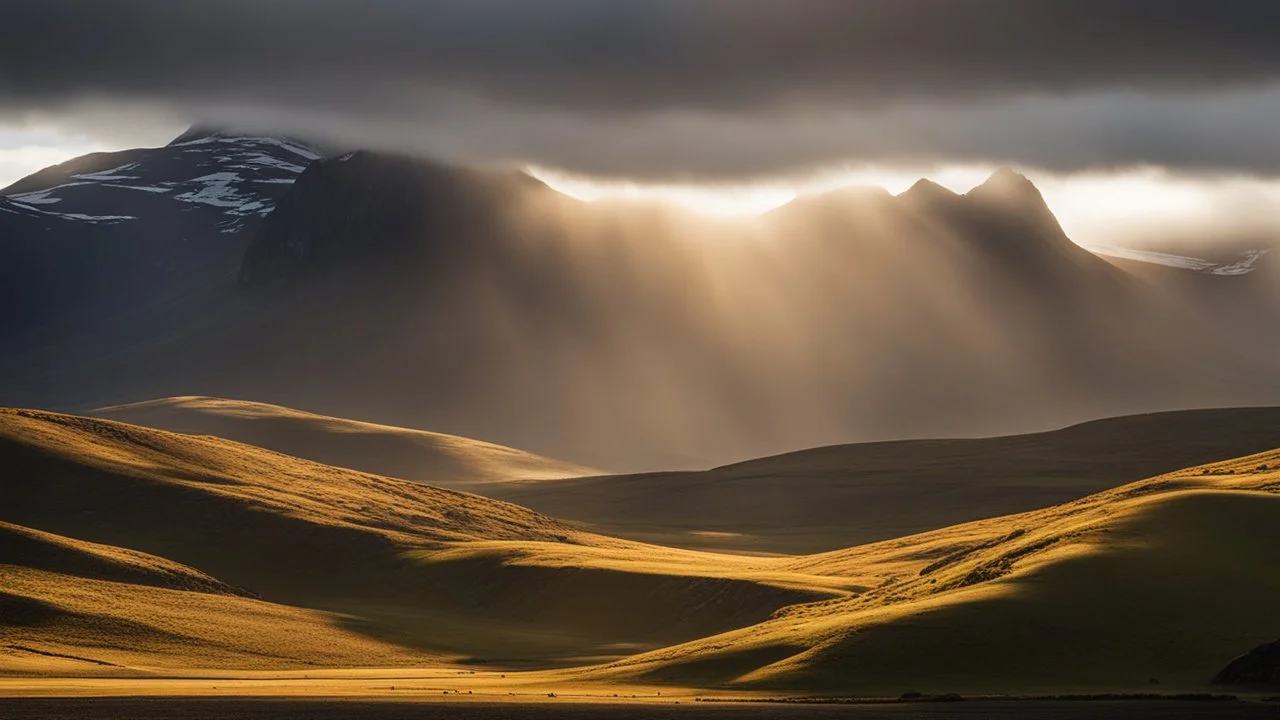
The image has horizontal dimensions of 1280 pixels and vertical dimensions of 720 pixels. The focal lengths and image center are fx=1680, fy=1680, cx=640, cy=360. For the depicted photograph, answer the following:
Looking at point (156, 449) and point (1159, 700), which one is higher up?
point (156, 449)

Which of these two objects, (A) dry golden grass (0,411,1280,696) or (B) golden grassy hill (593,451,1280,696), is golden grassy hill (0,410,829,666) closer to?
(A) dry golden grass (0,411,1280,696)

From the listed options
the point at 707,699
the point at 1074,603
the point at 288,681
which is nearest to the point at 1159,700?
the point at 1074,603

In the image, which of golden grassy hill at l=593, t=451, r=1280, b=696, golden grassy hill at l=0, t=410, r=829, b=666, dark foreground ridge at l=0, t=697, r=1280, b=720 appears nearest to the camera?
dark foreground ridge at l=0, t=697, r=1280, b=720

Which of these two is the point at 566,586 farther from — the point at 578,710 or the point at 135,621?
the point at 578,710

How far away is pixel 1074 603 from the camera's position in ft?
257

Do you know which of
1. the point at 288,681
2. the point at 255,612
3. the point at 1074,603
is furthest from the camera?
Result: the point at 255,612

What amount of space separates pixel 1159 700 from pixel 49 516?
113116mm

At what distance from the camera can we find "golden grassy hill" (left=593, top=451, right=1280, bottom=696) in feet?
243

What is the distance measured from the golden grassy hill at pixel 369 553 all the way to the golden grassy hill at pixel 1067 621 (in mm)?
27669

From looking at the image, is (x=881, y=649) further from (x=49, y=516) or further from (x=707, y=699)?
(x=49, y=516)

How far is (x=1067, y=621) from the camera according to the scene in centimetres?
7719

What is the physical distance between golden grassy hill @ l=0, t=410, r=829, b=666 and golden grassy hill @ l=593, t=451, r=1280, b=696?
27.7m

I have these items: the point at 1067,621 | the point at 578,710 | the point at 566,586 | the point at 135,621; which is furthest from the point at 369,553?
the point at 578,710

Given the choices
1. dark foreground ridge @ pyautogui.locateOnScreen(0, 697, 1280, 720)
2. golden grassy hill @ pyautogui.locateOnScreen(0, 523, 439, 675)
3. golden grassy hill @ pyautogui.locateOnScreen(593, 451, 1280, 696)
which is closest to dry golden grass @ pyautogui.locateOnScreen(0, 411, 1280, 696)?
golden grassy hill @ pyautogui.locateOnScreen(593, 451, 1280, 696)
